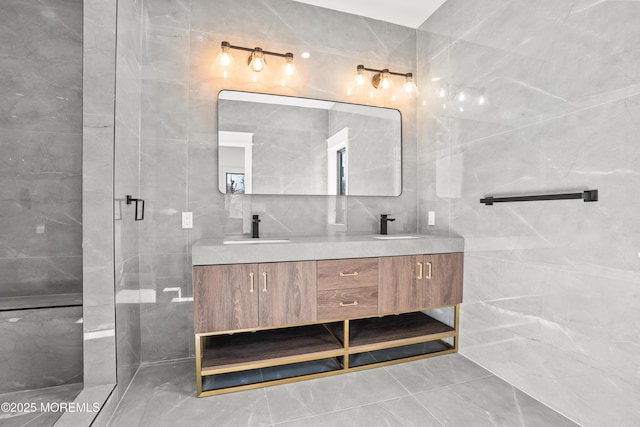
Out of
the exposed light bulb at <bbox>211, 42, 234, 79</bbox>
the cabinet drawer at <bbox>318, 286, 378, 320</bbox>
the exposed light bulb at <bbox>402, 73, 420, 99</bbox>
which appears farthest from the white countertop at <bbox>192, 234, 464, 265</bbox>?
the exposed light bulb at <bbox>402, 73, 420, 99</bbox>

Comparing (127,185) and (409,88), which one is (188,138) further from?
(409,88)

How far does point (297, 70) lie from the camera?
2.38 m

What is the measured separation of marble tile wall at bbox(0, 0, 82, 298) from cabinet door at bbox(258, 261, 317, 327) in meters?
1.29

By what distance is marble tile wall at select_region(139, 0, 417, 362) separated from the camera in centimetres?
209

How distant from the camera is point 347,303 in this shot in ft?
6.31

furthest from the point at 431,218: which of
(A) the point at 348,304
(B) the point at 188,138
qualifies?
(B) the point at 188,138

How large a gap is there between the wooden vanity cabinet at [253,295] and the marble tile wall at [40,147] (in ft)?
3.29

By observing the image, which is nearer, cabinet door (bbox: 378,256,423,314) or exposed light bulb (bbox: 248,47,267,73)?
cabinet door (bbox: 378,256,423,314)

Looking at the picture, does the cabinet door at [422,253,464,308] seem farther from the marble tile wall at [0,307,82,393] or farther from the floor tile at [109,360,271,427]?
the marble tile wall at [0,307,82,393]

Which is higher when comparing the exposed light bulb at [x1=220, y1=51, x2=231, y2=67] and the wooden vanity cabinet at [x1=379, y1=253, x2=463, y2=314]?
the exposed light bulb at [x1=220, y1=51, x2=231, y2=67]

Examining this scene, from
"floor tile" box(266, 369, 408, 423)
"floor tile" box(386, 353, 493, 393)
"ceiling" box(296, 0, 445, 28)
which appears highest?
"ceiling" box(296, 0, 445, 28)

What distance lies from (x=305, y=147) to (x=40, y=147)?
5.76ft

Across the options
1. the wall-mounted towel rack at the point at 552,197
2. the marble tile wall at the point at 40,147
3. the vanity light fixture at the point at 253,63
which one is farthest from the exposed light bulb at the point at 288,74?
the wall-mounted towel rack at the point at 552,197

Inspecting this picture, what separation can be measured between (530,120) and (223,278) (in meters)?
1.98
